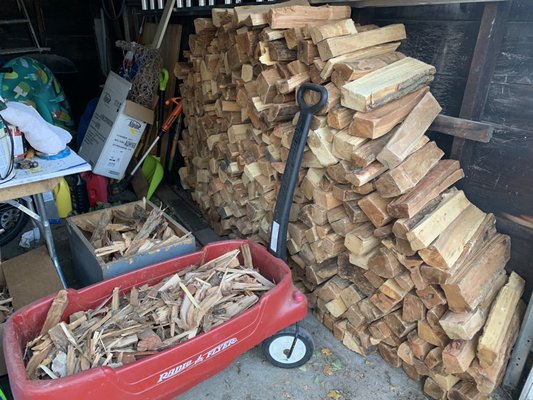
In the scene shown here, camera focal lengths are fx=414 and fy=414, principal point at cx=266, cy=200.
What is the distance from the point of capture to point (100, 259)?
2123 millimetres

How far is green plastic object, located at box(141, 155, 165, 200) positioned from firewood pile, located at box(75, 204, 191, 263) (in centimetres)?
107

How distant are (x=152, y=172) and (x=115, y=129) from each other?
0.53 meters

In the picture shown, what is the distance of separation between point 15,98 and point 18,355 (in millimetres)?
3039

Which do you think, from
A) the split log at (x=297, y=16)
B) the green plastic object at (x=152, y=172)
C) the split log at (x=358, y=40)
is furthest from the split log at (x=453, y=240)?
the green plastic object at (x=152, y=172)

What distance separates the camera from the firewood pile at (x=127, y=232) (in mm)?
2260

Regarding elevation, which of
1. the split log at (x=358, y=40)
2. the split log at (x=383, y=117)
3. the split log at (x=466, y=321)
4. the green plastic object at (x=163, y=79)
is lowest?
the split log at (x=466, y=321)

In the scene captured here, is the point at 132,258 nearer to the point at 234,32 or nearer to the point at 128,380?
the point at 128,380

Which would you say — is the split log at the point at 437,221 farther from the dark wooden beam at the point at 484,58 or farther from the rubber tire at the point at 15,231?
the rubber tire at the point at 15,231

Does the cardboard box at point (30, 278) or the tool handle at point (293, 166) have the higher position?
the tool handle at point (293, 166)

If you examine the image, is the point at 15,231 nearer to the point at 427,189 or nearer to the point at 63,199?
the point at 63,199

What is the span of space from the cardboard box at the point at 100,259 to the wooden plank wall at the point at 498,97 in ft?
4.97

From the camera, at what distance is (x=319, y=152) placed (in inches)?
77.5

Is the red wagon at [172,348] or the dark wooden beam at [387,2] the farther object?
the dark wooden beam at [387,2]

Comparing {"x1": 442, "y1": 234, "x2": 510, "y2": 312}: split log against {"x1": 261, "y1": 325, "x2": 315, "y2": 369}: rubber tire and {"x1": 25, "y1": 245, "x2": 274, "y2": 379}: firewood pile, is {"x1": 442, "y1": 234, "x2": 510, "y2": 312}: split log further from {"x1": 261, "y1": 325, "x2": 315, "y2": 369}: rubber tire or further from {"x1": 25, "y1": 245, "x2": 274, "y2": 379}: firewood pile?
{"x1": 25, "y1": 245, "x2": 274, "y2": 379}: firewood pile
